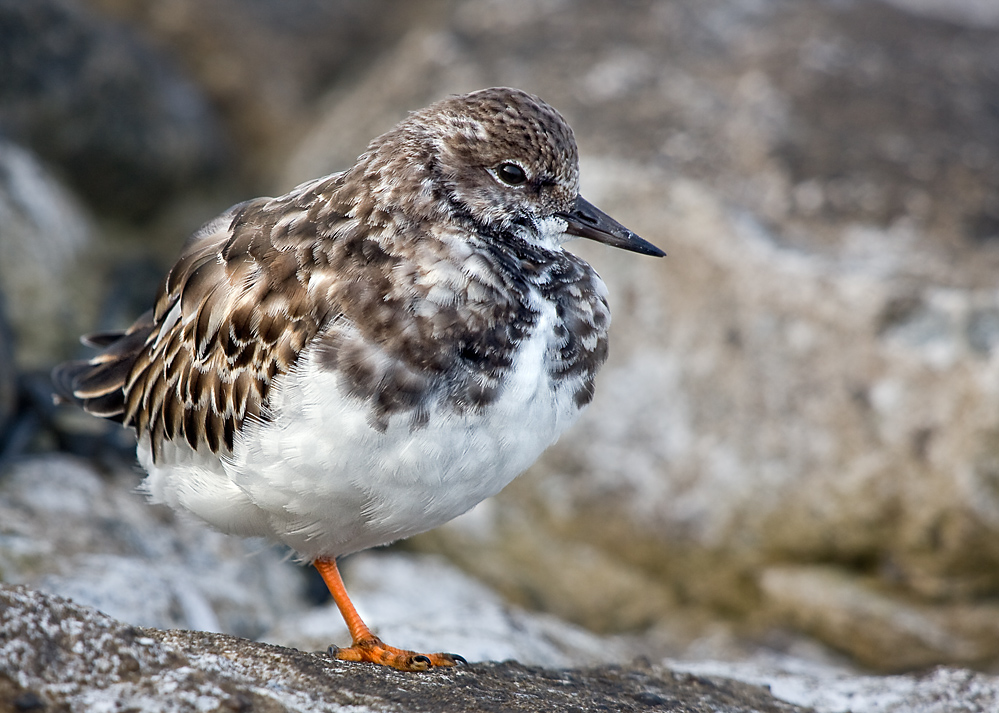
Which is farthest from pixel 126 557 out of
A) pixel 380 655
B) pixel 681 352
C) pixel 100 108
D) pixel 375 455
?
pixel 100 108

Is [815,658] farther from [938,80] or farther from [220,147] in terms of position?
[220,147]

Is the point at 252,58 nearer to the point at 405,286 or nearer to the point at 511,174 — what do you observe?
the point at 511,174

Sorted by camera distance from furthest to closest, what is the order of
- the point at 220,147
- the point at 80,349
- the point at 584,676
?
the point at 220,147 → the point at 80,349 → the point at 584,676

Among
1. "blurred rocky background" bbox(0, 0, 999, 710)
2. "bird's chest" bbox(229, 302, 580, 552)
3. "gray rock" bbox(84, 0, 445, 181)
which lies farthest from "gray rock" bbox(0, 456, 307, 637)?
"gray rock" bbox(84, 0, 445, 181)

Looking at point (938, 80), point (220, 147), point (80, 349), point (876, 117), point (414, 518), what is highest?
point (938, 80)

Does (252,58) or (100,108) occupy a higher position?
(252,58)

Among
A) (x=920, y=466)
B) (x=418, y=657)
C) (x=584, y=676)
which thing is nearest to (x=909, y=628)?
(x=920, y=466)

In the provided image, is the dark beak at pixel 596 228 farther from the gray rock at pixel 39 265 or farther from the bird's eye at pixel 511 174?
the gray rock at pixel 39 265
